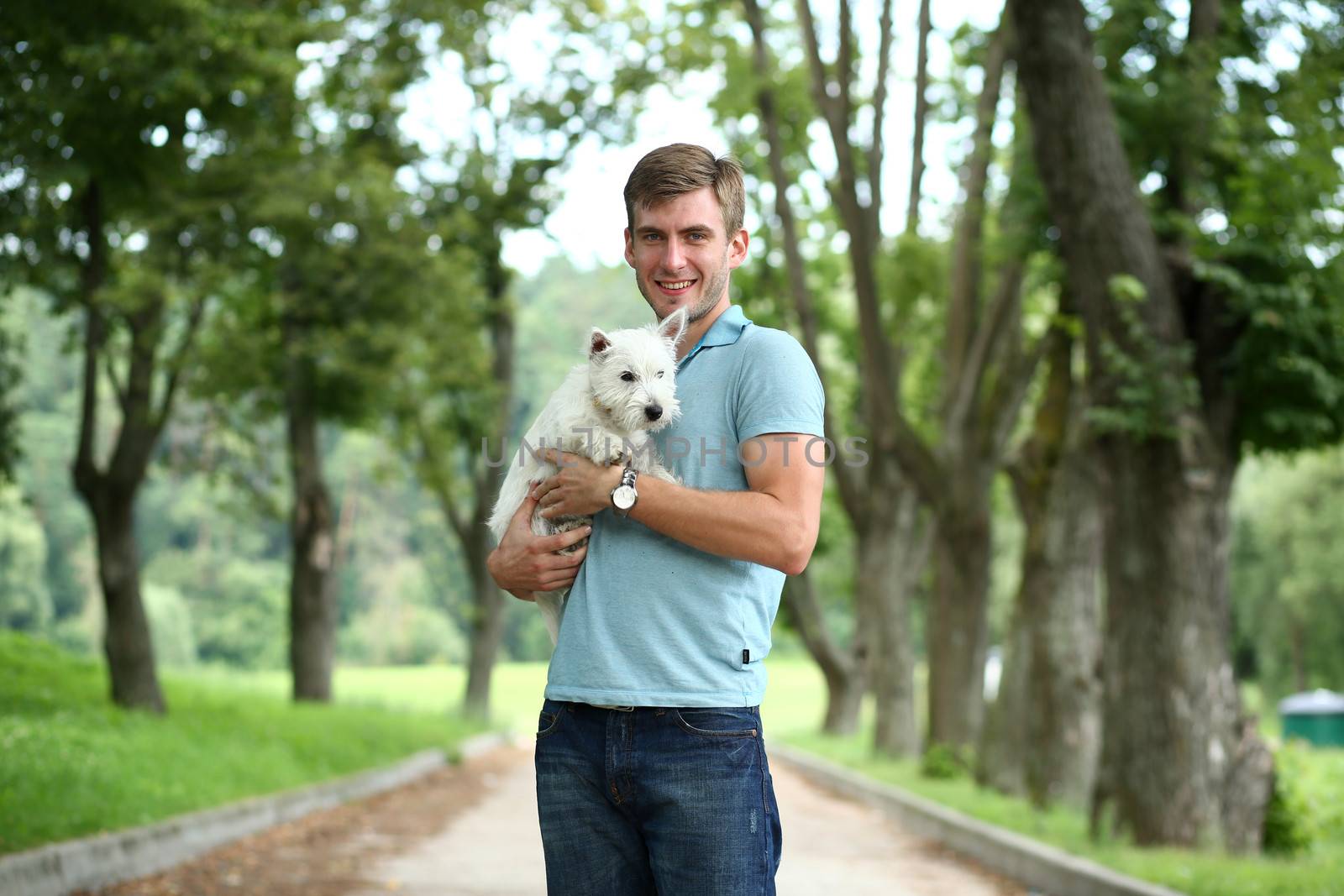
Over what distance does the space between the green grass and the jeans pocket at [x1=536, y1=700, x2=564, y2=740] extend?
6.39m

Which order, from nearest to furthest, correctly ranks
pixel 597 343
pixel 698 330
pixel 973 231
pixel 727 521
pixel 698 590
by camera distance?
pixel 727 521
pixel 698 590
pixel 698 330
pixel 597 343
pixel 973 231

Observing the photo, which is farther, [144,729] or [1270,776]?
[144,729]

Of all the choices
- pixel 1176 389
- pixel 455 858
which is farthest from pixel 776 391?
pixel 455 858

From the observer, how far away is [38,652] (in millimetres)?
21562

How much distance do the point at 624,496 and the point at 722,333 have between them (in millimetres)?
494

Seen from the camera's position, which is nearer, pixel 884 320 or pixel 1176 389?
pixel 1176 389

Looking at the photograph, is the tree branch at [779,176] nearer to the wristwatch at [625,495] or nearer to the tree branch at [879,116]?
the tree branch at [879,116]

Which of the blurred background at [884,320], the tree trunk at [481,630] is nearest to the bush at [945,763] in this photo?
the blurred background at [884,320]

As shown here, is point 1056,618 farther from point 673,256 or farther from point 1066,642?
point 673,256

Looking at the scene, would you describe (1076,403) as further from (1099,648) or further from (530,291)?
(530,291)

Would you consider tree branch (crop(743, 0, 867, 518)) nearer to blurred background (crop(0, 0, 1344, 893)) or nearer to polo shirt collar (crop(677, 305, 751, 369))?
blurred background (crop(0, 0, 1344, 893))

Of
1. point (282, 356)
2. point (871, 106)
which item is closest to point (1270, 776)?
point (871, 106)

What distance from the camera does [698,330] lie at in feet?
11.3

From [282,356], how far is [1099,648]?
13.2 m
